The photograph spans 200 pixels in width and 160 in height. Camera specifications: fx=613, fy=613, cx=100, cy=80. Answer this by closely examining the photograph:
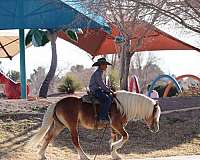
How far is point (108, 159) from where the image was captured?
1576 centimetres

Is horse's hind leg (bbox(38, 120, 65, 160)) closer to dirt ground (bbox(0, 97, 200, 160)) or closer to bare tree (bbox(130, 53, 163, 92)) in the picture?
dirt ground (bbox(0, 97, 200, 160))

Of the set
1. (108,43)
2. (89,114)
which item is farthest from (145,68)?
(89,114)

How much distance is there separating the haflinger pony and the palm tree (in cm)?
1187

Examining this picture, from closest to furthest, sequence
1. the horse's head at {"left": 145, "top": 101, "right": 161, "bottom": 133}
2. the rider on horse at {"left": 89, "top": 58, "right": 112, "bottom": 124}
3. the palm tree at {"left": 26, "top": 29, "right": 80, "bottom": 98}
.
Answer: the rider on horse at {"left": 89, "top": 58, "right": 112, "bottom": 124}
the horse's head at {"left": 145, "top": 101, "right": 161, "bottom": 133}
the palm tree at {"left": 26, "top": 29, "right": 80, "bottom": 98}

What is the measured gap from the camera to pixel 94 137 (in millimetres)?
19094

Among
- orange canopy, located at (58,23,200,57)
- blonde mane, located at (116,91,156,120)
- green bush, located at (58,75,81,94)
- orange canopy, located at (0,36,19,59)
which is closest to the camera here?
blonde mane, located at (116,91,156,120)

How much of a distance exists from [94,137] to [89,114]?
13.4ft

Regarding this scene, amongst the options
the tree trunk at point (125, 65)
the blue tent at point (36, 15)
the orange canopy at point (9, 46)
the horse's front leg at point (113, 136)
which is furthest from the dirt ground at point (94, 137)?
the orange canopy at point (9, 46)

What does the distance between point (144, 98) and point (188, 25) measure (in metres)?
4.13

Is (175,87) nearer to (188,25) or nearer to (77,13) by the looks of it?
(77,13)

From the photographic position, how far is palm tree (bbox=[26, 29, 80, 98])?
27.2 m

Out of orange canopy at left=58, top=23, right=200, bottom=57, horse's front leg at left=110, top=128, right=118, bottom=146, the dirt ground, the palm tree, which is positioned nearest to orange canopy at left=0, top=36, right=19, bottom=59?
orange canopy at left=58, top=23, right=200, bottom=57

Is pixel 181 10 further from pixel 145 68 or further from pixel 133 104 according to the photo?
pixel 145 68

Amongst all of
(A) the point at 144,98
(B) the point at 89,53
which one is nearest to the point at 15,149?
(A) the point at 144,98
